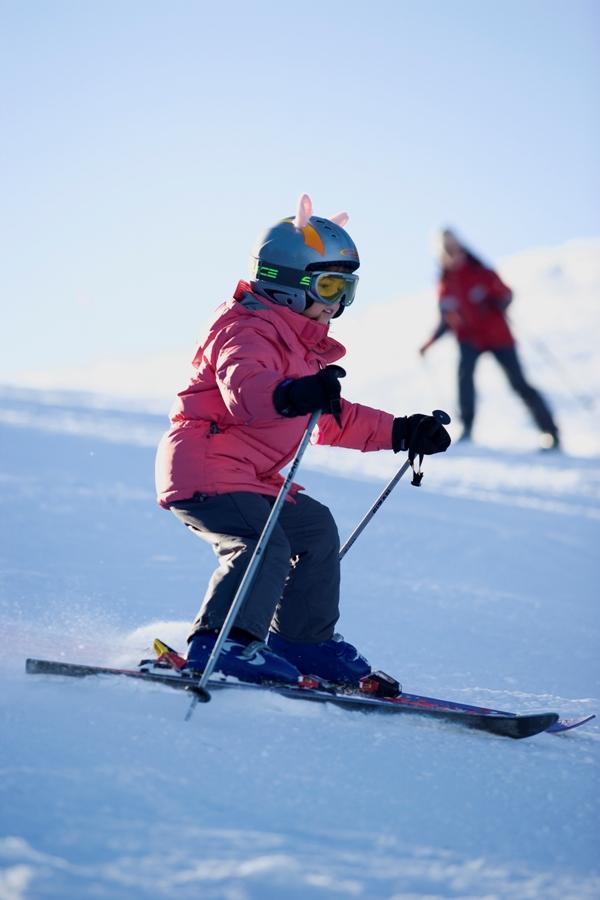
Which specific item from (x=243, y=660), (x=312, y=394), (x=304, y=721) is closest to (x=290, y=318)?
(x=312, y=394)

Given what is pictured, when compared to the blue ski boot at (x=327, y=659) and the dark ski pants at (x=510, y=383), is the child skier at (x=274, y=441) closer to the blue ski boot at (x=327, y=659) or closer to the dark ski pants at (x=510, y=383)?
the blue ski boot at (x=327, y=659)

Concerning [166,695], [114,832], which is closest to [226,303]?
[166,695]

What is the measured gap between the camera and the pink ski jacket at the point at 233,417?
363 centimetres

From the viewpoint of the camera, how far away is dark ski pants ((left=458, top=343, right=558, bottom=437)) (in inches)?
479

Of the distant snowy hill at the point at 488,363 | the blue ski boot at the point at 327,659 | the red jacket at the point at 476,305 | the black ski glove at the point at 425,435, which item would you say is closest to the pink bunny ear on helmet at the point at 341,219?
the black ski glove at the point at 425,435

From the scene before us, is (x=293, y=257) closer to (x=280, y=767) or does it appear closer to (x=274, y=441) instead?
(x=274, y=441)

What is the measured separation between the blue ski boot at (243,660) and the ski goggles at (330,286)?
3.97 ft

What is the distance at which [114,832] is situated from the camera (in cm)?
230

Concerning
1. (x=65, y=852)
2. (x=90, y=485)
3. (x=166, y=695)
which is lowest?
(x=65, y=852)

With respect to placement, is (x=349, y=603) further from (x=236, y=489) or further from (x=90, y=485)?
(x=90, y=485)

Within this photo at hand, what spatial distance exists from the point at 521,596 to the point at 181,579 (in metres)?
1.90

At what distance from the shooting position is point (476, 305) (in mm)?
12180

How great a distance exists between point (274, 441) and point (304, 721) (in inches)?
41.6

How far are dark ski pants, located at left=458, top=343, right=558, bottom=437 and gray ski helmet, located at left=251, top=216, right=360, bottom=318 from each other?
841cm
